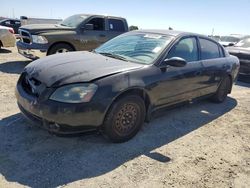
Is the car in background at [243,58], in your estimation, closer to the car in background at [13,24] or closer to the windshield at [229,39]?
the windshield at [229,39]

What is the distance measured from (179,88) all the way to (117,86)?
4.89 feet

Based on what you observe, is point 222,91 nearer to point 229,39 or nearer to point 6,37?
point 6,37

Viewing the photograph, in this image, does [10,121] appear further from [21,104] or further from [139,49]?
[139,49]

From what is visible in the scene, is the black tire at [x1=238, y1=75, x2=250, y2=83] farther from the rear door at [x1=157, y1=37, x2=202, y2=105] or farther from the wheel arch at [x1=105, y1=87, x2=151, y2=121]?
the wheel arch at [x1=105, y1=87, x2=151, y2=121]

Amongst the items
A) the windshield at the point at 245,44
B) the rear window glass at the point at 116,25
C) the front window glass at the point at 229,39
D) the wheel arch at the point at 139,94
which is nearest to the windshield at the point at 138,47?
the wheel arch at the point at 139,94

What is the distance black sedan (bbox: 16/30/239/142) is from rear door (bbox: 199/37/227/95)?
0.08 ft

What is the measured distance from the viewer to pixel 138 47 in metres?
4.68

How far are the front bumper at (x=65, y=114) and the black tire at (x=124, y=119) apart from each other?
0.53 ft

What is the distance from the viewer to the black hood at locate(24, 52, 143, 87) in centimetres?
356

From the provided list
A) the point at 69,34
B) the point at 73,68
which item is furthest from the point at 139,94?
Answer: the point at 69,34

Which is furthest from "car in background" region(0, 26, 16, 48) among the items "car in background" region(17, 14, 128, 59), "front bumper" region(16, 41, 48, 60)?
"front bumper" region(16, 41, 48, 60)

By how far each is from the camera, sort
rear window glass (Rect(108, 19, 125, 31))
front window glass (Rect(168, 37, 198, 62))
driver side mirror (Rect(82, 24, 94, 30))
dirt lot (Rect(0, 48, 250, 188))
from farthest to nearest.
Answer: rear window glass (Rect(108, 19, 125, 31)) → driver side mirror (Rect(82, 24, 94, 30)) → front window glass (Rect(168, 37, 198, 62)) → dirt lot (Rect(0, 48, 250, 188))

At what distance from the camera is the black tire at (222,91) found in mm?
6218

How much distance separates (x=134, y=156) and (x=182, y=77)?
170cm
